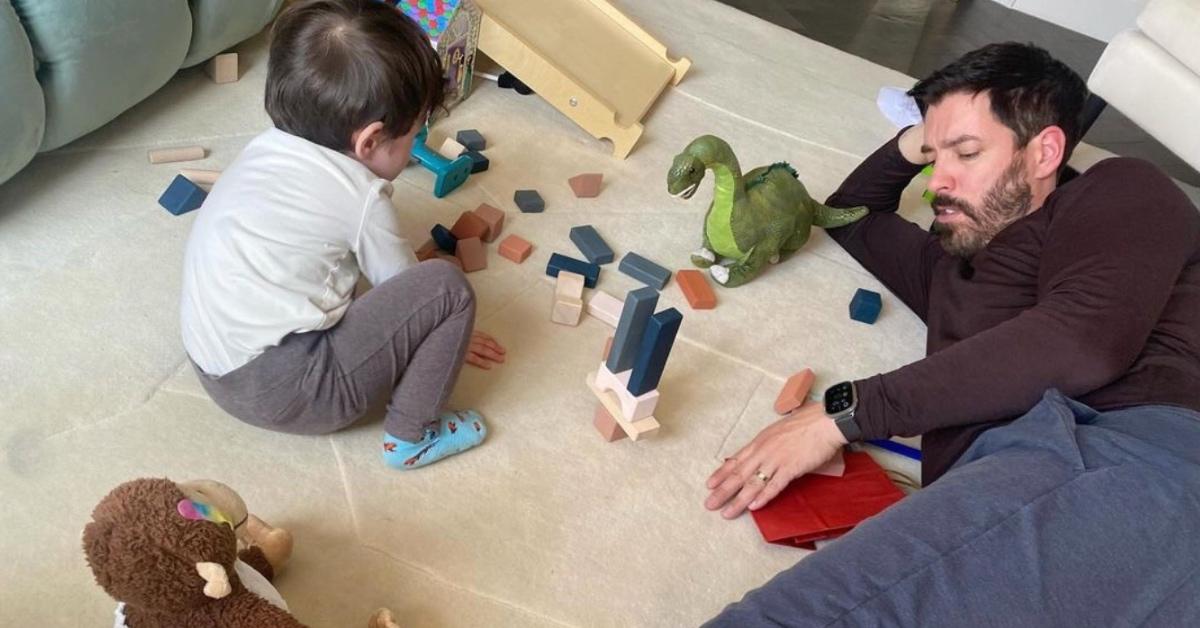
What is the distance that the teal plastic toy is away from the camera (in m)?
1.83

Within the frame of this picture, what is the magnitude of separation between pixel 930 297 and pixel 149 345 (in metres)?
1.27

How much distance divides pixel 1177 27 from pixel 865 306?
3.48 ft

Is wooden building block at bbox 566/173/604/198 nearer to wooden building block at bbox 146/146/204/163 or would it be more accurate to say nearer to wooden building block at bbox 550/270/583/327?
wooden building block at bbox 550/270/583/327

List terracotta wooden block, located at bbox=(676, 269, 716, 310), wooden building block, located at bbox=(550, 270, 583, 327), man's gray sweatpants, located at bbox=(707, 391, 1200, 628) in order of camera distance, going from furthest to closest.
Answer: terracotta wooden block, located at bbox=(676, 269, 716, 310) → wooden building block, located at bbox=(550, 270, 583, 327) → man's gray sweatpants, located at bbox=(707, 391, 1200, 628)

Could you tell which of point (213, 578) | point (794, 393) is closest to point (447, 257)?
point (794, 393)

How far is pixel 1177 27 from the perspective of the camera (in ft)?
7.08

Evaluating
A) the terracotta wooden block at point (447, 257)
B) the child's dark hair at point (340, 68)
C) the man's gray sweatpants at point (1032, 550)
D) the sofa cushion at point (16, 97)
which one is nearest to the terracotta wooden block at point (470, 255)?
the terracotta wooden block at point (447, 257)

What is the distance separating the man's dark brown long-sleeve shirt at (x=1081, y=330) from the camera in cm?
132

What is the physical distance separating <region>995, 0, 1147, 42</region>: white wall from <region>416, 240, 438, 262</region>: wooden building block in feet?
9.13

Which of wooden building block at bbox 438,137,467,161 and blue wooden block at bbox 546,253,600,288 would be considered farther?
wooden building block at bbox 438,137,467,161

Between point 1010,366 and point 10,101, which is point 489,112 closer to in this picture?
point 10,101

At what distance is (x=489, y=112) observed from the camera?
211 cm

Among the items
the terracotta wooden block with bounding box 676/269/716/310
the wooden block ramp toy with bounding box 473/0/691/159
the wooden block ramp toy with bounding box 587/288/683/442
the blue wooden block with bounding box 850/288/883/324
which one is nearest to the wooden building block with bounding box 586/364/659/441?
the wooden block ramp toy with bounding box 587/288/683/442

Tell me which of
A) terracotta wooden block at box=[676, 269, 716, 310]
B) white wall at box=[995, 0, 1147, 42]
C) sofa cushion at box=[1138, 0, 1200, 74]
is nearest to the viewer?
terracotta wooden block at box=[676, 269, 716, 310]
